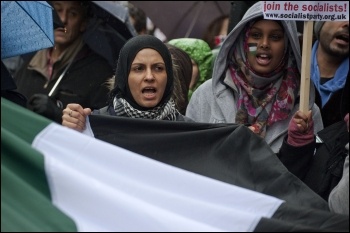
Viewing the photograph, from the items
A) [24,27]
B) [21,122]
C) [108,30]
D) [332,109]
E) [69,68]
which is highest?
[24,27]

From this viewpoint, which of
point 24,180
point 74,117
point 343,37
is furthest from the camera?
point 343,37

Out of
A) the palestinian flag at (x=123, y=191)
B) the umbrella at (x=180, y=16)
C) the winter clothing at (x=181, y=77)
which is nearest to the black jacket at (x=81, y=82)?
the winter clothing at (x=181, y=77)

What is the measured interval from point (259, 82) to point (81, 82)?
2.20 meters

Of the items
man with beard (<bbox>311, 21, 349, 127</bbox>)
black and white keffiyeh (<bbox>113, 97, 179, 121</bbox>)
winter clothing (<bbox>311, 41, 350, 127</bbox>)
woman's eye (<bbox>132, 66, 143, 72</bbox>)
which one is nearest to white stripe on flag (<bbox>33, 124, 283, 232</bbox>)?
black and white keffiyeh (<bbox>113, 97, 179, 121</bbox>)

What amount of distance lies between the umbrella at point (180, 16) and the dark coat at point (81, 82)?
2.25 metres

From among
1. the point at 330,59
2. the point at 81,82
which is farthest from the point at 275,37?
the point at 81,82

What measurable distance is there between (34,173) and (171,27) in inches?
268

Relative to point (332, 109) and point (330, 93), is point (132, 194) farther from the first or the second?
point (330, 93)

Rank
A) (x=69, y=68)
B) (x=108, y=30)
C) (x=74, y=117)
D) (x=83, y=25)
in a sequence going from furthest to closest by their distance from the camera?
(x=108, y=30), (x=83, y=25), (x=69, y=68), (x=74, y=117)

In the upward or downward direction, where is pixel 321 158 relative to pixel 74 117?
downward

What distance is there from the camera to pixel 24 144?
191 inches

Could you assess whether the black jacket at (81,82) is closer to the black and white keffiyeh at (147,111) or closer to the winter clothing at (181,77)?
the winter clothing at (181,77)

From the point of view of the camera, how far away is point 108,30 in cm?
952

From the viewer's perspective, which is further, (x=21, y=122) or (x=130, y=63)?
(x=130, y=63)
